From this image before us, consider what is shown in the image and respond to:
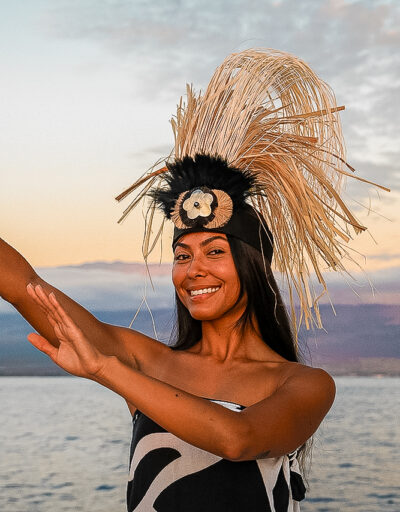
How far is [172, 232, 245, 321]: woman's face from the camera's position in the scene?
2479 millimetres

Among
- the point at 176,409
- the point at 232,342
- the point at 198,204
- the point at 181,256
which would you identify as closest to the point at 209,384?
the point at 232,342

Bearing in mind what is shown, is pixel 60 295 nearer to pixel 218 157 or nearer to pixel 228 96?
pixel 218 157

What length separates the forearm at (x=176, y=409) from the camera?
1857 millimetres

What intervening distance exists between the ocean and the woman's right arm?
3818 millimetres

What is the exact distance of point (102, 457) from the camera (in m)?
10.7

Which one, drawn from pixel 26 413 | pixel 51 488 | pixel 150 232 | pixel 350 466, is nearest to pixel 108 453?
pixel 51 488

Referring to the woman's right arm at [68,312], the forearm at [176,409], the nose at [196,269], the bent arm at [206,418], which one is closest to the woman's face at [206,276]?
the nose at [196,269]

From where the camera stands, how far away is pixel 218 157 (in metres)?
2.67

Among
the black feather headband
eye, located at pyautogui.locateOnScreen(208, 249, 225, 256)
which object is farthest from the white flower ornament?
eye, located at pyautogui.locateOnScreen(208, 249, 225, 256)

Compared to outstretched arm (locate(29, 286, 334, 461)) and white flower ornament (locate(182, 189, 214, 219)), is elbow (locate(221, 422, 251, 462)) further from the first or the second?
white flower ornament (locate(182, 189, 214, 219))

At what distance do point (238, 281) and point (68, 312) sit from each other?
542mm

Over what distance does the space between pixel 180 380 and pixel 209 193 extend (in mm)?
617

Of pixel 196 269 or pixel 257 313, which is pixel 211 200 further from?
pixel 257 313

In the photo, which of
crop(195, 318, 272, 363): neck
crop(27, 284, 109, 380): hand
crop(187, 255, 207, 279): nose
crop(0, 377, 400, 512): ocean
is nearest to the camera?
crop(27, 284, 109, 380): hand
